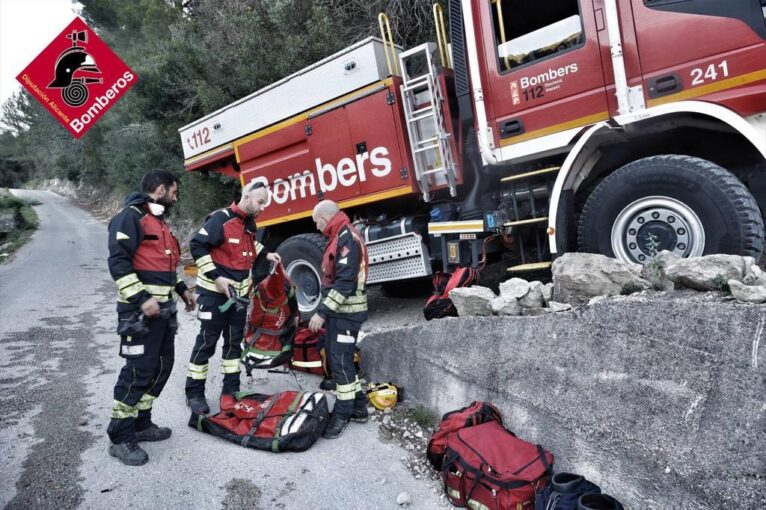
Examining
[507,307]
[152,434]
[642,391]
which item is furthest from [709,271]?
[152,434]

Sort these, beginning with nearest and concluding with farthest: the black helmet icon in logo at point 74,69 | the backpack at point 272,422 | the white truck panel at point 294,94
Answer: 1. the backpack at point 272,422
2. the white truck panel at point 294,94
3. the black helmet icon in logo at point 74,69

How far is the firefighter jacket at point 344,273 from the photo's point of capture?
11.8ft

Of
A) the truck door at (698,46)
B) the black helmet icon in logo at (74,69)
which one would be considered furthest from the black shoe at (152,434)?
the black helmet icon in logo at (74,69)

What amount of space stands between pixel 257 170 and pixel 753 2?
186 inches

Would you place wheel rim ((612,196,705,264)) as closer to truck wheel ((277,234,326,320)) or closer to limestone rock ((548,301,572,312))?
limestone rock ((548,301,572,312))

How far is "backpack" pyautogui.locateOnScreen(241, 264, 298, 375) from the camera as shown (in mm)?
4234

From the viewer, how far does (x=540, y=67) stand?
4.11 metres

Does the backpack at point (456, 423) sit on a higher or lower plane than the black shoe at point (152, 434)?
lower

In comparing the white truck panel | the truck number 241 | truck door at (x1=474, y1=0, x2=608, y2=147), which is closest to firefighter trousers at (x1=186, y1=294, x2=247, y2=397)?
the white truck panel

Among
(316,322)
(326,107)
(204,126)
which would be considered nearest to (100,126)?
(204,126)

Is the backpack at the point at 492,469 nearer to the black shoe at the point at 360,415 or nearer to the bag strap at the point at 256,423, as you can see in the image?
the black shoe at the point at 360,415

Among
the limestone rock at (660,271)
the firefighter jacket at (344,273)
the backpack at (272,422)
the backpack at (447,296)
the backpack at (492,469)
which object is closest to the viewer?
the backpack at (492,469)

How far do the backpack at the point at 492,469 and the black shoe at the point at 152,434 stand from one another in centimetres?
193

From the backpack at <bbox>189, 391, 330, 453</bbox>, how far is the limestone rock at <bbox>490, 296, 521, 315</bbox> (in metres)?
1.40
